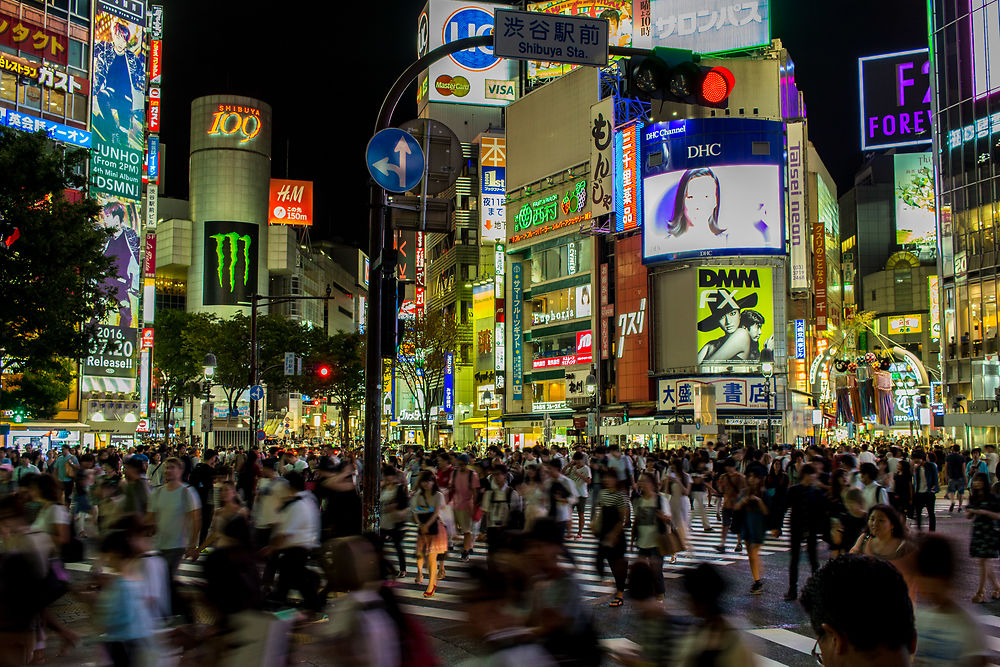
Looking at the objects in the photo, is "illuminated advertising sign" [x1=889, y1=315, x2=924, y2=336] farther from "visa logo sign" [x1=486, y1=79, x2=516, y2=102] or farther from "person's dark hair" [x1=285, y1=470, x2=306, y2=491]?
"person's dark hair" [x1=285, y1=470, x2=306, y2=491]

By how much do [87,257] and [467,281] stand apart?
58364mm

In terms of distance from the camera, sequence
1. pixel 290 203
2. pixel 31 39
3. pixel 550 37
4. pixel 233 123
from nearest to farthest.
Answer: pixel 550 37, pixel 31 39, pixel 233 123, pixel 290 203

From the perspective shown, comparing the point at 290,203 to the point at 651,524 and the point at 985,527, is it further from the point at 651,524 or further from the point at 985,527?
the point at 985,527

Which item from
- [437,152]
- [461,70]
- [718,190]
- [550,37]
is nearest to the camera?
[550,37]

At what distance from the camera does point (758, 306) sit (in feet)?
196

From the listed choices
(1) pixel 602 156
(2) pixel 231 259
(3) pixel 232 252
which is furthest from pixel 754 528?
(3) pixel 232 252

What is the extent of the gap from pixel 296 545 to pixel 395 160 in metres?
5.25

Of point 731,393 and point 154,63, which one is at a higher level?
point 154,63

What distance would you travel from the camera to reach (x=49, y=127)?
48969 millimetres

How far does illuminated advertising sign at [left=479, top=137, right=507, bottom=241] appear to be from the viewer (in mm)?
77438

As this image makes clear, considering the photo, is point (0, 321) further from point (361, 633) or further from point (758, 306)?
point (758, 306)

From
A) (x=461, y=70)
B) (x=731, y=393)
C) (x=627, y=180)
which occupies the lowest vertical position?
(x=731, y=393)

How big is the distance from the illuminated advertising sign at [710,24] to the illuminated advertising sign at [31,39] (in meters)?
43.2

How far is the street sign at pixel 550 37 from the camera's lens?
1067cm
